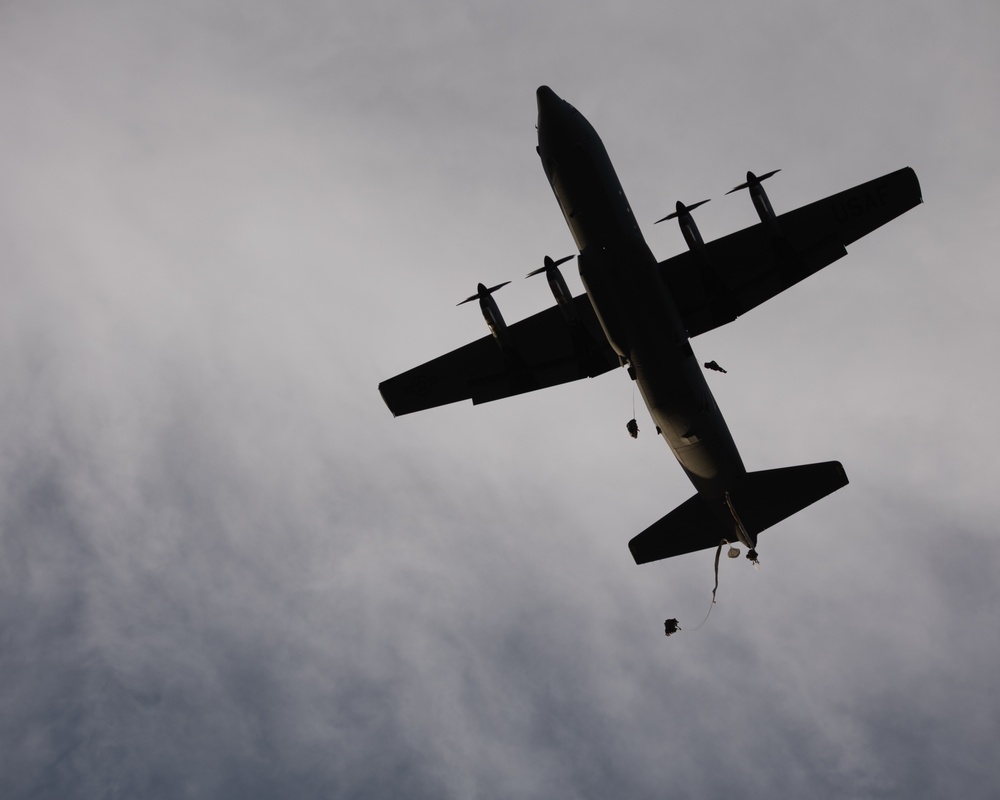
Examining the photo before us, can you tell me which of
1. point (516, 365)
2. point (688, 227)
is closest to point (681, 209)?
point (688, 227)

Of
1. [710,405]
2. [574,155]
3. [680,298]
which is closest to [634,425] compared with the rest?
[710,405]

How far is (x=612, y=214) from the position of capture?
29078mm

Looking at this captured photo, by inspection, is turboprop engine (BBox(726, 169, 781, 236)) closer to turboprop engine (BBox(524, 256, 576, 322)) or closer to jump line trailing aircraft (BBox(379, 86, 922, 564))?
jump line trailing aircraft (BBox(379, 86, 922, 564))

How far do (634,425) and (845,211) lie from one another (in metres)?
11.2

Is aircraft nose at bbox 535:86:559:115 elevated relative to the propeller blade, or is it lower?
elevated

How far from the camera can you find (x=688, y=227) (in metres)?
30.5

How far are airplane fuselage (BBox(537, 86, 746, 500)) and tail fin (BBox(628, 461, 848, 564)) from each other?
3.70 meters

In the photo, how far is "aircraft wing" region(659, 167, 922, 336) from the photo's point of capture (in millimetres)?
31016

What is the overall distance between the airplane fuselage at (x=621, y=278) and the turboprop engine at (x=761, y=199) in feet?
13.3

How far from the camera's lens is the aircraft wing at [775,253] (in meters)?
31.0

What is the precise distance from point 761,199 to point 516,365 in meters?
11.0

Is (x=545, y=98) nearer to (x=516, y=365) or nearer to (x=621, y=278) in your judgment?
(x=621, y=278)

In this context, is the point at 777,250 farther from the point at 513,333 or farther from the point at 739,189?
the point at 513,333

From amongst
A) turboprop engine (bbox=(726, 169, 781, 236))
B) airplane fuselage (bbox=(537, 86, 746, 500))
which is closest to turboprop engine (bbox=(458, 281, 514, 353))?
airplane fuselage (bbox=(537, 86, 746, 500))
